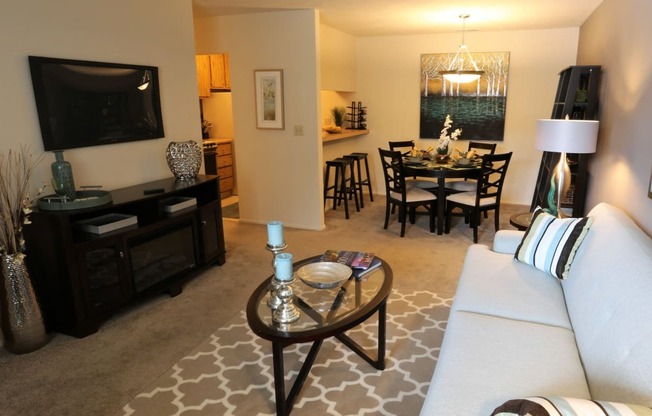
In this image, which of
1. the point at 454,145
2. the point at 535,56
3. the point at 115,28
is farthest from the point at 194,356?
the point at 535,56

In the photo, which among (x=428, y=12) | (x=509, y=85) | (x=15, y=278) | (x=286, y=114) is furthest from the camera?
(x=509, y=85)

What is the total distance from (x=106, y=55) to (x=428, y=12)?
309 cm

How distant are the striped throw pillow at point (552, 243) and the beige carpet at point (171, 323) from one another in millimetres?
850

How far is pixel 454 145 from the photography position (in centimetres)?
622

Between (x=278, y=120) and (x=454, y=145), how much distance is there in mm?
2710

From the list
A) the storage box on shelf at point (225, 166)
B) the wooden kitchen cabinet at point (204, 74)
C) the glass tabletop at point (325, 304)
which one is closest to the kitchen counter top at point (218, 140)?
the storage box on shelf at point (225, 166)

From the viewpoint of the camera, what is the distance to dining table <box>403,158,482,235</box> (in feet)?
15.0

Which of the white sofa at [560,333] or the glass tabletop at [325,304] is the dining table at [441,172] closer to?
the white sofa at [560,333]

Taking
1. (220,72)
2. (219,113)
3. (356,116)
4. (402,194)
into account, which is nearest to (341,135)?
(356,116)

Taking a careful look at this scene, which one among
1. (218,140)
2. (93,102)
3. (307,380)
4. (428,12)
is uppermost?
(428,12)

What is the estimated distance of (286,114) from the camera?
4.84 m

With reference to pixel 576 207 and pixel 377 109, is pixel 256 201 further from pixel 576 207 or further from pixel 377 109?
pixel 576 207

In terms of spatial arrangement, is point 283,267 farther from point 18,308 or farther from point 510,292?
point 18,308

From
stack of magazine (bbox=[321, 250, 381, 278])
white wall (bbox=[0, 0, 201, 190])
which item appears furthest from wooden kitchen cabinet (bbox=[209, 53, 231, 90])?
stack of magazine (bbox=[321, 250, 381, 278])
